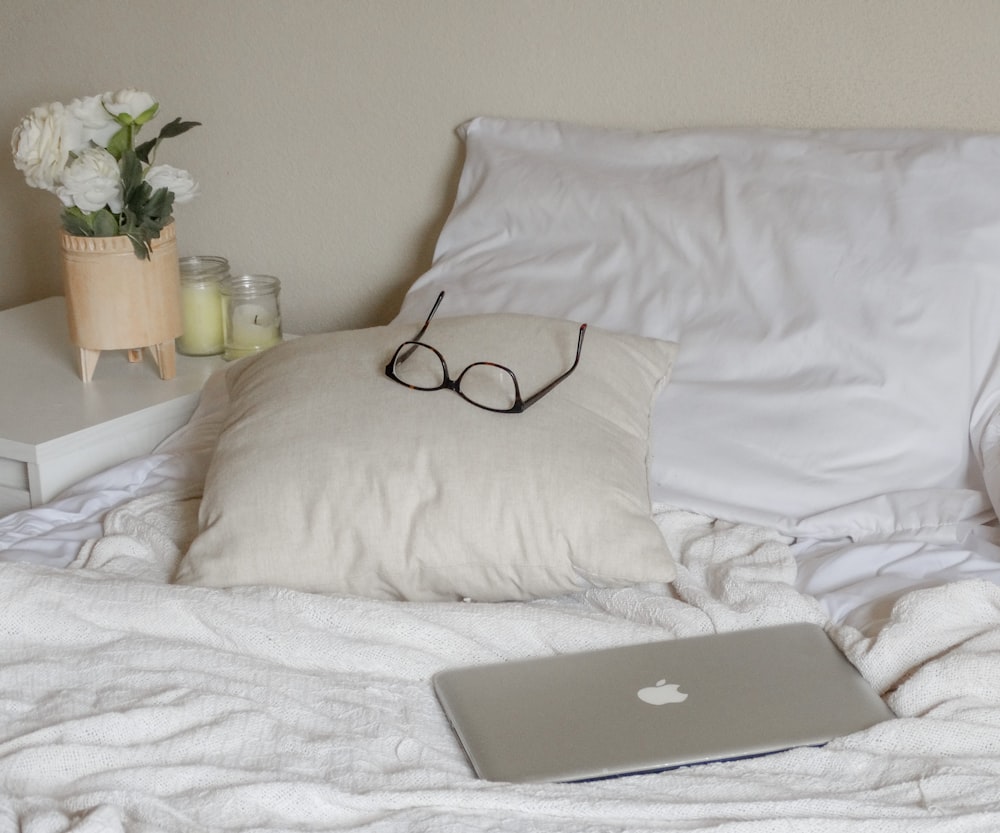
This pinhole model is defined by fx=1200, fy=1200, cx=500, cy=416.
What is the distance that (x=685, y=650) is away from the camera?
1.01m

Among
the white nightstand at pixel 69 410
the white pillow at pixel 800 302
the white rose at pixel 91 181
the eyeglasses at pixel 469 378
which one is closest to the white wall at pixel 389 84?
the white pillow at pixel 800 302

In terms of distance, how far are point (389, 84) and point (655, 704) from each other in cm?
117

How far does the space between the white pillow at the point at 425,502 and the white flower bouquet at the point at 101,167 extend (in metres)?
0.53

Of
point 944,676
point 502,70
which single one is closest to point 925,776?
point 944,676

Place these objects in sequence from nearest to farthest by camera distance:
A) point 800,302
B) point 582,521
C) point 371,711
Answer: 1. point 371,711
2. point 582,521
3. point 800,302

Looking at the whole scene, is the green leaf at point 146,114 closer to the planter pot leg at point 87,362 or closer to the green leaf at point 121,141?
the green leaf at point 121,141

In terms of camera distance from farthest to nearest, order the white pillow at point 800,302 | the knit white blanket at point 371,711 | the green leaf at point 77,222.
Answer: the green leaf at point 77,222 < the white pillow at point 800,302 < the knit white blanket at point 371,711

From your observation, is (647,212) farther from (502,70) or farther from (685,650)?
(685,650)

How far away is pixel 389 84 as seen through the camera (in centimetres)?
181

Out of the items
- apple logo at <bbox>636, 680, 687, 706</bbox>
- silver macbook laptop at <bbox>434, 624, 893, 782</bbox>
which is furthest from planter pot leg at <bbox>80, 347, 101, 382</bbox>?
apple logo at <bbox>636, 680, 687, 706</bbox>

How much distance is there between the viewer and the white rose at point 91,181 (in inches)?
59.2

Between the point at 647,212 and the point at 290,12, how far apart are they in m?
0.72

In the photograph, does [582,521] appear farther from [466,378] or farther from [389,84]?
[389,84]

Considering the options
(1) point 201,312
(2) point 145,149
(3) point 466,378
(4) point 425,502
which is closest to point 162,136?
(2) point 145,149
